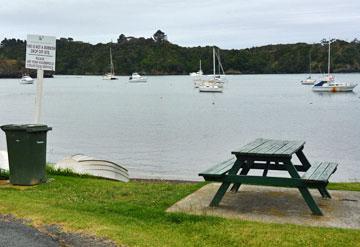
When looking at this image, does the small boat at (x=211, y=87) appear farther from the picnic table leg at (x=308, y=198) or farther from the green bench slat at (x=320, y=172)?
the picnic table leg at (x=308, y=198)

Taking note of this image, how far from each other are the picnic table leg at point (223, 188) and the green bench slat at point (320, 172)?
2.67 feet

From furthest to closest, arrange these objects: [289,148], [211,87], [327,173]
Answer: [211,87] < [289,148] < [327,173]

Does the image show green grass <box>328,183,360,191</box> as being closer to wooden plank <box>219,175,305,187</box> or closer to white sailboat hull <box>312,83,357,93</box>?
wooden plank <box>219,175,305,187</box>

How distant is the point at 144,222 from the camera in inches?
276

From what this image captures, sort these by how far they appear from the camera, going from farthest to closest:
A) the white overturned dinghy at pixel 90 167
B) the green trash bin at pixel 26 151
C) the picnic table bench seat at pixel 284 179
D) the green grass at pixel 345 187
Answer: the white overturned dinghy at pixel 90 167 → the green grass at pixel 345 187 → the green trash bin at pixel 26 151 → the picnic table bench seat at pixel 284 179

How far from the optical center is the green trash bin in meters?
9.36

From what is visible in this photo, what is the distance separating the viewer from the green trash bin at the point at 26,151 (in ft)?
30.7

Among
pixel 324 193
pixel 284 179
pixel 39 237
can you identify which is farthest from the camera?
pixel 324 193

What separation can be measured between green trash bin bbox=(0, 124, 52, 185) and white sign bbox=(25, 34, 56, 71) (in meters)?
1.38

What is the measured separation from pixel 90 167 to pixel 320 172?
6.47 meters

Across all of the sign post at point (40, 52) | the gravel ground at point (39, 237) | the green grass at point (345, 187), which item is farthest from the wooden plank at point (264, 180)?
the sign post at point (40, 52)

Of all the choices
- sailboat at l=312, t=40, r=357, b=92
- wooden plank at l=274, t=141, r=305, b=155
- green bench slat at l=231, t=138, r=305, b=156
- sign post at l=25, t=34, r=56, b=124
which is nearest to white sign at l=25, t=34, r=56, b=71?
sign post at l=25, t=34, r=56, b=124

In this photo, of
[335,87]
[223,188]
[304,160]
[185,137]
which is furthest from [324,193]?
[335,87]

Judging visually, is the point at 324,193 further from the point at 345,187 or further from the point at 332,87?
the point at 332,87
